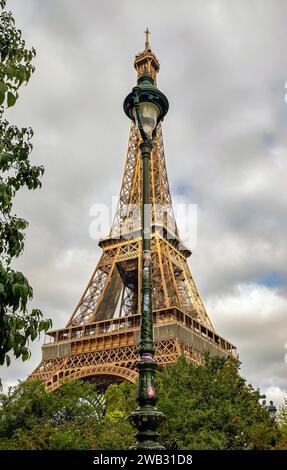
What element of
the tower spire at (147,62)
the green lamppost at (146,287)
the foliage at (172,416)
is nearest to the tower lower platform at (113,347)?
the foliage at (172,416)

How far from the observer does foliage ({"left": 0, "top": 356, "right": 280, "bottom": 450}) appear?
23.7 meters

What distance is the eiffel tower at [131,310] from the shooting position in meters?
41.4

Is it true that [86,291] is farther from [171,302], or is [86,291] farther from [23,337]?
[23,337]

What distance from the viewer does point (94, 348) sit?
145 feet

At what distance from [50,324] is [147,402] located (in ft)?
9.46

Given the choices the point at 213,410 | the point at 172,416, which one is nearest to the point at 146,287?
the point at 213,410

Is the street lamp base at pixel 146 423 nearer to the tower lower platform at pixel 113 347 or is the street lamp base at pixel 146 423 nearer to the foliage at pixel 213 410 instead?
the foliage at pixel 213 410

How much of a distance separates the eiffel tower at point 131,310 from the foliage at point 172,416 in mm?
6329

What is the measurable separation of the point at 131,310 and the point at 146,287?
4534 centimetres

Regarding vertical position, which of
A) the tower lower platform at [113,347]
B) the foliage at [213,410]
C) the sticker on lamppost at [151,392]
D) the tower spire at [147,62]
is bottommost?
the sticker on lamppost at [151,392]

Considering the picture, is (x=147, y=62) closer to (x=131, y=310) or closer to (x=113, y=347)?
(x=131, y=310)

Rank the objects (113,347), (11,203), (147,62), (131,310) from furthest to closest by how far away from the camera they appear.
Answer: (147,62) < (131,310) < (113,347) < (11,203)

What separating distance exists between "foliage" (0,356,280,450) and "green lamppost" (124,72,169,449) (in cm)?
1388

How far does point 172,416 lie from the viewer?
2506 cm
